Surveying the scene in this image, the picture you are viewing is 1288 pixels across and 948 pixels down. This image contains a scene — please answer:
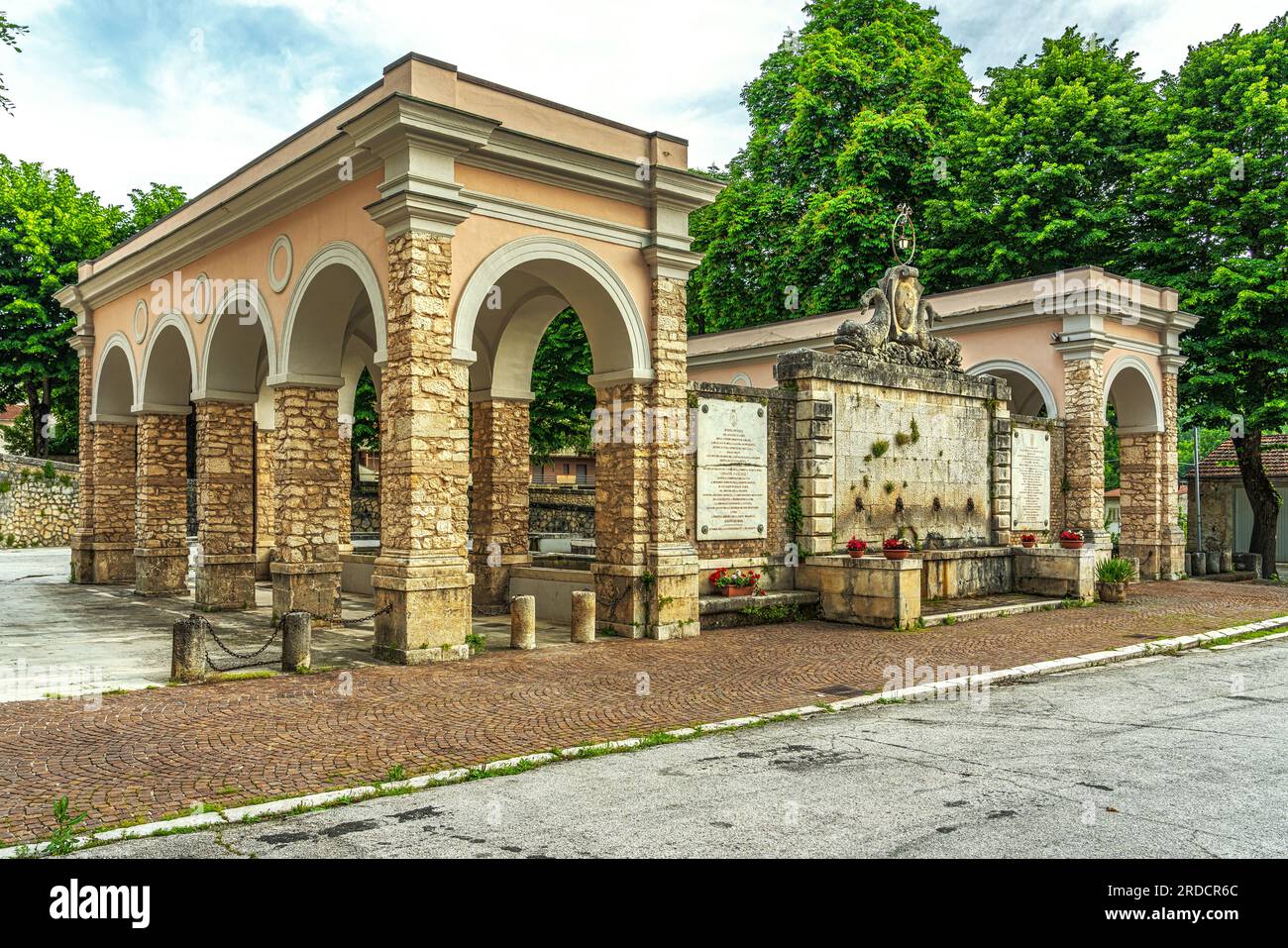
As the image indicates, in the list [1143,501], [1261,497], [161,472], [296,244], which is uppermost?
[296,244]

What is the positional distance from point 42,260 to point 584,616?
99.2 feet

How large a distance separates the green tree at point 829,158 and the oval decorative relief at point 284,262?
1706 centimetres

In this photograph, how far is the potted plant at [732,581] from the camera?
46.8 ft

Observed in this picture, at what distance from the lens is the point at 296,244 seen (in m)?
13.5

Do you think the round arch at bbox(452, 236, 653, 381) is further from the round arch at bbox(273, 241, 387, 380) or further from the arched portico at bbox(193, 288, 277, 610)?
the arched portico at bbox(193, 288, 277, 610)

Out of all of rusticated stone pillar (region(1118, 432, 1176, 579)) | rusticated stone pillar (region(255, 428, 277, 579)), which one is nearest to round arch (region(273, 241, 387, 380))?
rusticated stone pillar (region(255, 428, 277, 579))

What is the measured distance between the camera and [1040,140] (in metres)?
25.4

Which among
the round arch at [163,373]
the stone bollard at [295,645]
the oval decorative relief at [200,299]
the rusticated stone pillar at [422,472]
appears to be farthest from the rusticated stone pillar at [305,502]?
the round arch at [163,373]

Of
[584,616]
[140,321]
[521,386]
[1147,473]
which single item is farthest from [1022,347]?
[140,321]

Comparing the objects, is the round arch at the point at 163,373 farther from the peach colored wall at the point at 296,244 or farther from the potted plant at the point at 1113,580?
the potted plant at the point at 1113,580

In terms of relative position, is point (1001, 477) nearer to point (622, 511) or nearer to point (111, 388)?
point (622, 511)

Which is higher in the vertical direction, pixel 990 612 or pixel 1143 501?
pixel 1143 501

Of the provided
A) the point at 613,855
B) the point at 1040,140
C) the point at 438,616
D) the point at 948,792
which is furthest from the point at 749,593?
the point at 1040,140

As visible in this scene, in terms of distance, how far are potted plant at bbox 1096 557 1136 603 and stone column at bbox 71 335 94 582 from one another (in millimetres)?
20993
